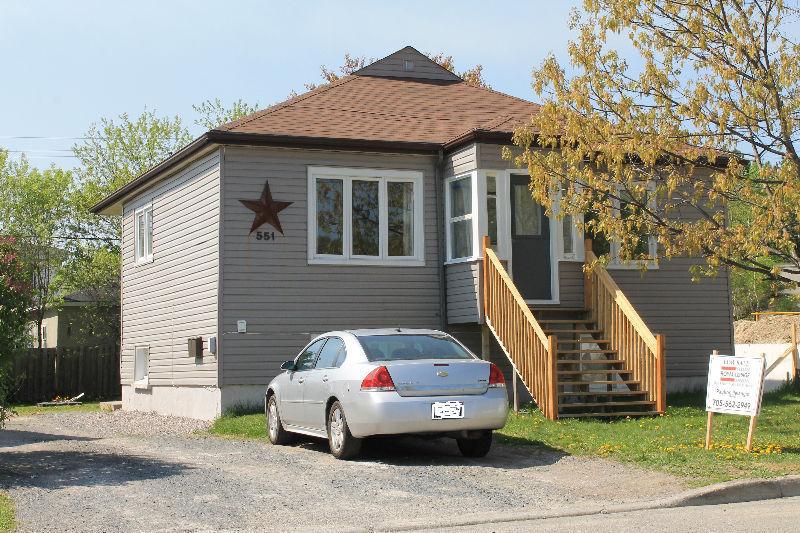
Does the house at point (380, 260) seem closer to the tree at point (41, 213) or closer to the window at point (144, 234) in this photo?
the window at point (144, 234)

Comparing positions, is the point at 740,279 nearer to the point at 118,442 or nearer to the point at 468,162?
the point at 468,162

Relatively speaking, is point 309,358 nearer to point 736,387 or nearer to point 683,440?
point 683,440

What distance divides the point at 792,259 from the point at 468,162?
5.77 m

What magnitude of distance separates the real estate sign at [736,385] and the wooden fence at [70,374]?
21055 mm

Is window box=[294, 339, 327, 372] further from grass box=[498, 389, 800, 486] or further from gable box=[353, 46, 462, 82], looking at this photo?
gable box=[353, 46, 462, 82]

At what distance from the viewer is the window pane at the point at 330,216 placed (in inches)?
736

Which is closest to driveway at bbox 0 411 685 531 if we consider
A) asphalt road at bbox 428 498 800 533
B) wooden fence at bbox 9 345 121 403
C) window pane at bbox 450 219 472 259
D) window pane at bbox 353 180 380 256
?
asphalt road at bbox 428 498 800 533

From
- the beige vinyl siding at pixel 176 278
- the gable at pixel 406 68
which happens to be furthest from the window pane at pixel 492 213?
the gable at pixel 406 68

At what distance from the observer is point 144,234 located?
910 inches

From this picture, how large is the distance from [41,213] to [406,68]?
70.7ft

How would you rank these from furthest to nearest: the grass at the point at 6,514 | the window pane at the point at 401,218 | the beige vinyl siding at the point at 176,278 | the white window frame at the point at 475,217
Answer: the window pane at the point at 401,218
the beige vinyl siding at the point at 176,278
the white window frame at the point at 475,217
the grass at the point at 6,514

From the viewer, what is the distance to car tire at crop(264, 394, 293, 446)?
45.3ft

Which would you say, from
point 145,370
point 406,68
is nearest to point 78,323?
point 145,370

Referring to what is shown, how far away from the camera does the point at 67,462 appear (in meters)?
12.4
